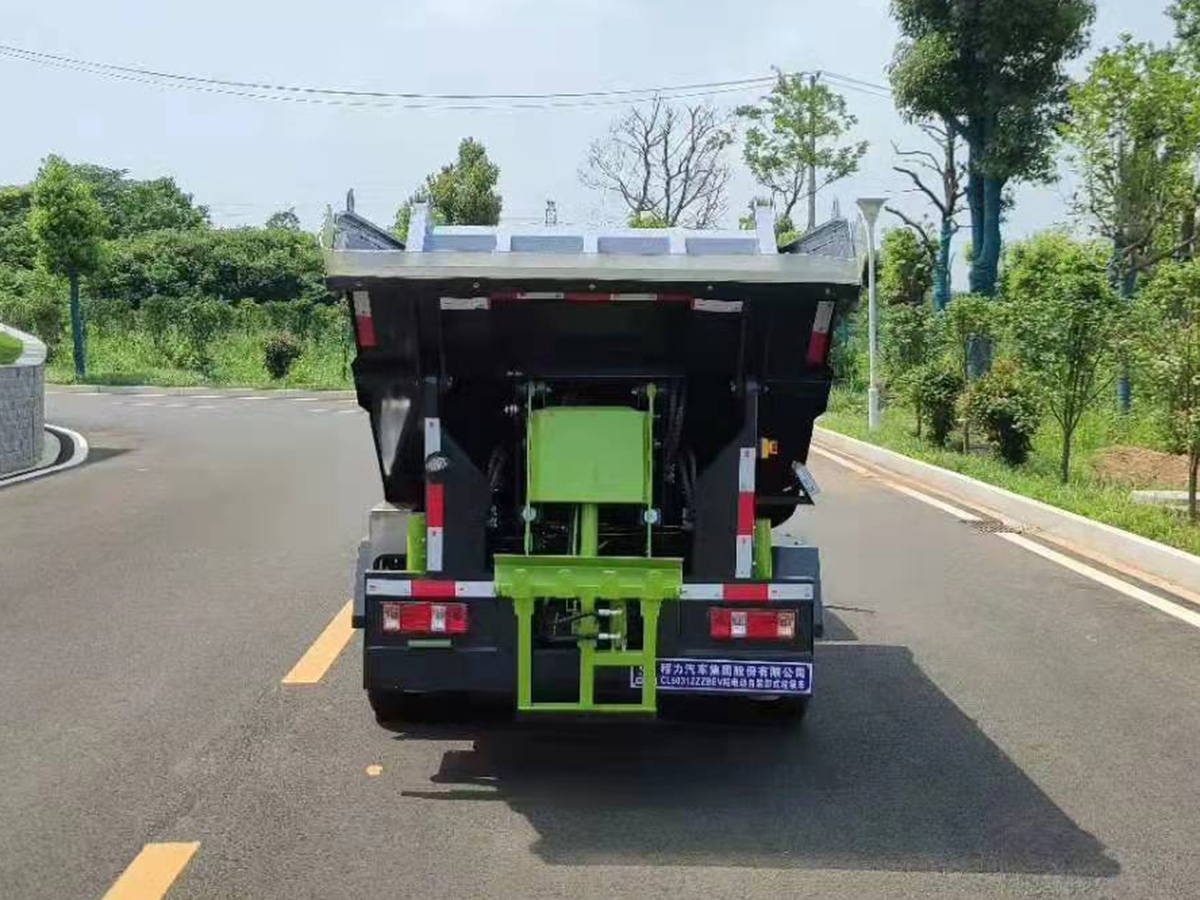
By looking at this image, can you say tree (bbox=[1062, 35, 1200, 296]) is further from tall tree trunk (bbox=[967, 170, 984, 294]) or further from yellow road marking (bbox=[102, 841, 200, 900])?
yellow road marking (bbox=[102, 841, 200, 900])

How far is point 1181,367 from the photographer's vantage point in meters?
11.7

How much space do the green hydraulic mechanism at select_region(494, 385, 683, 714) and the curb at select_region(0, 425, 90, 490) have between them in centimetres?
1171

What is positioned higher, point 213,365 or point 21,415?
point 21,415

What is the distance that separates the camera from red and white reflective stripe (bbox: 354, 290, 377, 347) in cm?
520

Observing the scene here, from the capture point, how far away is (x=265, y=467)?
17641 mm

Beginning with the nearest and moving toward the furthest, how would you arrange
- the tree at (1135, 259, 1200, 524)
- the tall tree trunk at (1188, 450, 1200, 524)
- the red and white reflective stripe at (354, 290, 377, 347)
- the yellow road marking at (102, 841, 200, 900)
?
the yellow road marking at (102, 841, 200, 900), the red and white reflective stripe at (354, 290, 377, 347), the tree at (1135, 259, 1200, 524), the tall tree trunk at (1188, 450, 1200, 524)

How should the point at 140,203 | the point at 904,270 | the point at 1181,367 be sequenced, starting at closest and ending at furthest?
1. the point at 1181,367
2. the point at 904,270
3. the point at 140,203

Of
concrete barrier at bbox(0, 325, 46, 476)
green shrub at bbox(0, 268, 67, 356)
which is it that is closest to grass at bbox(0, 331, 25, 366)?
concrete barrier at bbox(0, 325, 46, 476)

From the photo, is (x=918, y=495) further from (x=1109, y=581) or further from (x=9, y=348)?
(x=9, y=348)

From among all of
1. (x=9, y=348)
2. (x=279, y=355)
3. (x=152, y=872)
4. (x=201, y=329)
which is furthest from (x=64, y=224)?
(x=152, y=872)

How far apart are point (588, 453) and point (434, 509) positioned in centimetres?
65

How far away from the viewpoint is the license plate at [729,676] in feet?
17.0

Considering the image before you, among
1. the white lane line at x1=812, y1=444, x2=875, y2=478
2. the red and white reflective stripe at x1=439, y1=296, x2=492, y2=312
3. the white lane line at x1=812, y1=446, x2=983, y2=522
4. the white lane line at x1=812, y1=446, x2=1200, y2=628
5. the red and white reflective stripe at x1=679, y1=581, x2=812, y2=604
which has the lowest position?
the white lane line at x1=812, y1=444, x2=875, y2=478

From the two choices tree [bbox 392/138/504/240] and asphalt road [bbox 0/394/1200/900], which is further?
tree [bbox 392/138/504/240]
